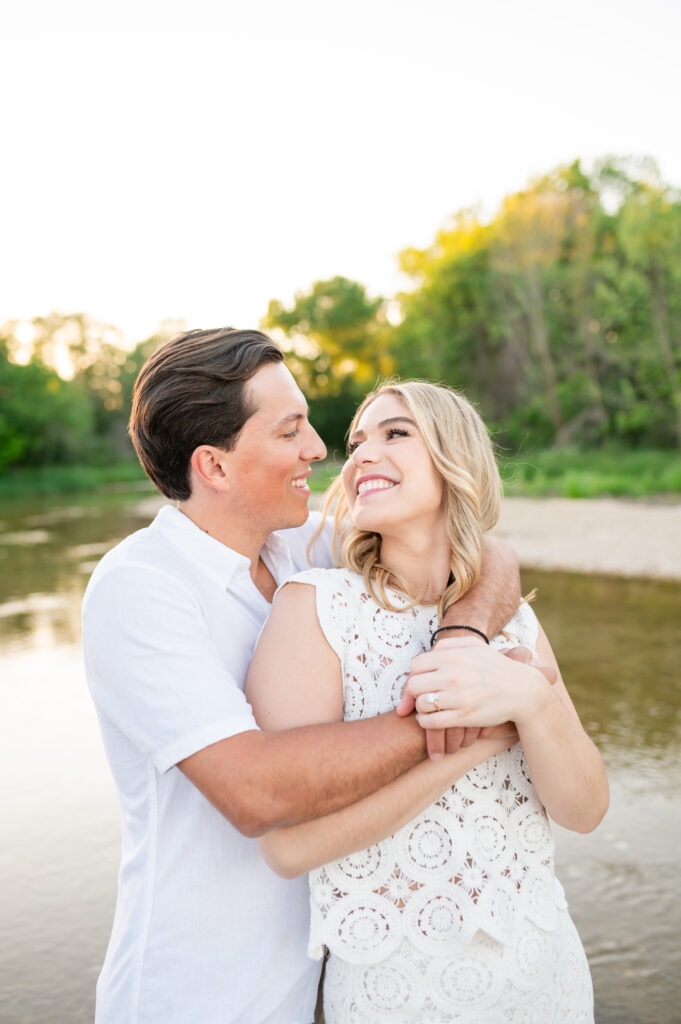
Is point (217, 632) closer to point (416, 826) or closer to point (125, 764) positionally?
point (125, 764)

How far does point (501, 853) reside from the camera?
6.21 ft

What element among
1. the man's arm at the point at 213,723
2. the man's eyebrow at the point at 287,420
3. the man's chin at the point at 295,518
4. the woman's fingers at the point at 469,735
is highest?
the man's eyebrow at the point at 287,420

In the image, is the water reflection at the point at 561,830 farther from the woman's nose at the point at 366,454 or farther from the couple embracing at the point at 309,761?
the woman's nose at the point at 366,454

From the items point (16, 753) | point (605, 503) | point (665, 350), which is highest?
point (665, 350)

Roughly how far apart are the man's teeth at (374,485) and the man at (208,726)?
19 centimetres

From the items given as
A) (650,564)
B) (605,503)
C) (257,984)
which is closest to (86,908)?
(257,984)

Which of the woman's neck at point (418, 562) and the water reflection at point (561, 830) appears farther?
the water reflection at point (561, 830)

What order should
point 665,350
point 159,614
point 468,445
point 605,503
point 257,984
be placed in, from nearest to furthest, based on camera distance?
point 159,614 → point 257,984 → point 468,445 → point 605,503 → point 665,350

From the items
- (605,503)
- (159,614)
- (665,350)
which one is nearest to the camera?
(159,614)

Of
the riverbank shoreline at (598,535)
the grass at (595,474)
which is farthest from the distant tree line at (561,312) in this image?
Answer: the riverbank shoreline at (598,535)

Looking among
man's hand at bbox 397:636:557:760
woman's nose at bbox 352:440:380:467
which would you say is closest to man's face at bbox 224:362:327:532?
woman's nose at bbox 352:440:380:467

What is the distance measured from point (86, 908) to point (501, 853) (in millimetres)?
3198

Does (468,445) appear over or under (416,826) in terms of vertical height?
over

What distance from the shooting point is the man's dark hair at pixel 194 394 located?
2059 millimetres
